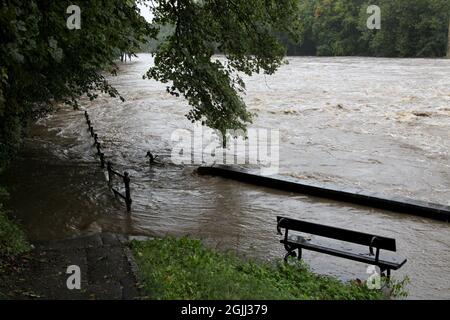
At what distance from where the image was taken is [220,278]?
5535 millimetres

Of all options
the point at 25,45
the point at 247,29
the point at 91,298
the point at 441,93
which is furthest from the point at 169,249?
the point at 441,93

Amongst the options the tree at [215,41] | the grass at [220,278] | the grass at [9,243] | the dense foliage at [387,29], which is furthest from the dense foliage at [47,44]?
the dense foliage at [387,29]

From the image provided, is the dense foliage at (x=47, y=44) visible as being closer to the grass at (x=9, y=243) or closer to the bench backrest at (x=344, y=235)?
the grass at (x=9, y=243)

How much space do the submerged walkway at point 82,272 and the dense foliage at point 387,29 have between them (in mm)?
71367

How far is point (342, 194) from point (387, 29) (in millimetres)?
75616

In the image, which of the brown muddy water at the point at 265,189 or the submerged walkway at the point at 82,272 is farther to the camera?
the brown muddy water at the point at 265,189

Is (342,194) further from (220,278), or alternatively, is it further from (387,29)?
(387,29)

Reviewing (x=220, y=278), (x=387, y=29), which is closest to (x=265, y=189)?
(x=220, y=278)

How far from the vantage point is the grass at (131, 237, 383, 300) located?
5.19 metres

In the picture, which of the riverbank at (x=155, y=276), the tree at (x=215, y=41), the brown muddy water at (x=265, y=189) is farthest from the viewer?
the tree at (x=215, y=41)

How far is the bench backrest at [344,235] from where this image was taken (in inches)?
246

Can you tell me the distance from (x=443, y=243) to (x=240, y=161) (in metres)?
8.20

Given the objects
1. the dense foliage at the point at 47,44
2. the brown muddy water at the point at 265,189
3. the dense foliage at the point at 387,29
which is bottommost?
the brown muddy water at the point at 265,189

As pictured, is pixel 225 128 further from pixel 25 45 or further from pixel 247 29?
pixel 25 45
